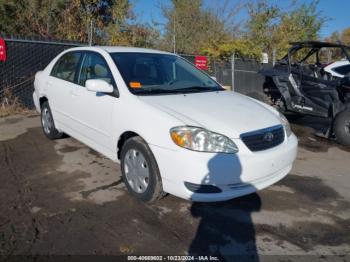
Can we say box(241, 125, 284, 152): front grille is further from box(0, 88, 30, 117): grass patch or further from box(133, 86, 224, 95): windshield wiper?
box(0, 88, 30, 117): grass patch

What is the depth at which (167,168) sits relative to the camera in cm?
324

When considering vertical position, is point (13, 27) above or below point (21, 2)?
below

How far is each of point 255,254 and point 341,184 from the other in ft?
7.33

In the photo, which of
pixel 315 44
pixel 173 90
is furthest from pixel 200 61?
pixel 173 90

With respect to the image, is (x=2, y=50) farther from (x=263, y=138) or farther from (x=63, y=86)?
(x=263, y=138)

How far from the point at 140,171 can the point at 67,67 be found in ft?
7.92

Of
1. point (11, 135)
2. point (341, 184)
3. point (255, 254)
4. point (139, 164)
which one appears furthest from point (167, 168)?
point (11, 135)

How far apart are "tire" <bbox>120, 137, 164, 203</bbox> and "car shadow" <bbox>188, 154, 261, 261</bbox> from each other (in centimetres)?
49

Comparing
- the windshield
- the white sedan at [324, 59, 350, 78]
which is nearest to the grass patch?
the windshield

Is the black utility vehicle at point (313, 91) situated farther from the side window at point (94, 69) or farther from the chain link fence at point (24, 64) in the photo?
the side window at point (94, 69)

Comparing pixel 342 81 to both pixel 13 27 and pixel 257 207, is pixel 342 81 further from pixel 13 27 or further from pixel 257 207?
pixel 13 27

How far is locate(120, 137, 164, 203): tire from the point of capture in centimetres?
341

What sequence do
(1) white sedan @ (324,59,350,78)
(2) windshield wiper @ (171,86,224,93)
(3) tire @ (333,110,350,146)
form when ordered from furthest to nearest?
1. (1) white sedan @ (324,59,350,78)
2. (3) tire @ (333,110,350,146)
3. (2) windshield wiper @ (171,86,224,93)

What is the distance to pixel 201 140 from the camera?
316 centimetres
